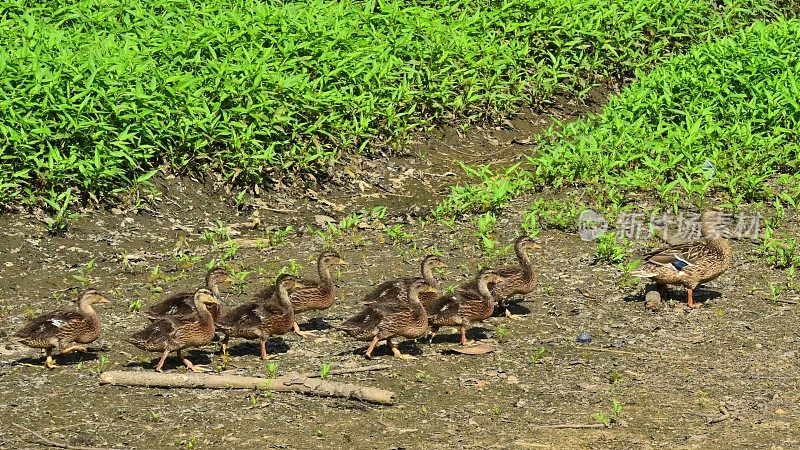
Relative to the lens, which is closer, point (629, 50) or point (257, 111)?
point (257, 111)

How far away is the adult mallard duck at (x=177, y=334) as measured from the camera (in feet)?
30.1

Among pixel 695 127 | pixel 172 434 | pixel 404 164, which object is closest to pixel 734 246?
pixel 695 127

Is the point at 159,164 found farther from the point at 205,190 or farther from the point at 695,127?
the point at 695,127

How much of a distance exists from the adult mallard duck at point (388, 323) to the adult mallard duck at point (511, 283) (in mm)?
591

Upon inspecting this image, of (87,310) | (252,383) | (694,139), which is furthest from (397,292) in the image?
(694,139)

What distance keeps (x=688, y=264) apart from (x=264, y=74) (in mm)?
5189

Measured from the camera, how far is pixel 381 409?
8594 millimetres

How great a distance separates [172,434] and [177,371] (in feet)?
3.90

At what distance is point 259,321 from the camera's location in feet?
31.2

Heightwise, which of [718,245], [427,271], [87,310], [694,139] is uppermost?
[694,139]

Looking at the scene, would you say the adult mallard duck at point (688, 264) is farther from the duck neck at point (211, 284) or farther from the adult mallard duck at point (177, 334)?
the adult mallard duck at point (177, 334)

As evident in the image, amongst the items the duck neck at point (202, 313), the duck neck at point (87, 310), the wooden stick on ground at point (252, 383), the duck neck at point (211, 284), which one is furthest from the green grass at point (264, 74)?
the wooden stick on ground at point (252, 383)

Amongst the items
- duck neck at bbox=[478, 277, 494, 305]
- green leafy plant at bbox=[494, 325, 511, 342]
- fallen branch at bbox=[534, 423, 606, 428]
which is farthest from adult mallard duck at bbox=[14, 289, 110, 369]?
fallen branch at bbox=[534, 423, 606, 428]

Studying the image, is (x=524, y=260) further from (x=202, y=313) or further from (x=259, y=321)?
(x=202, y=313)
